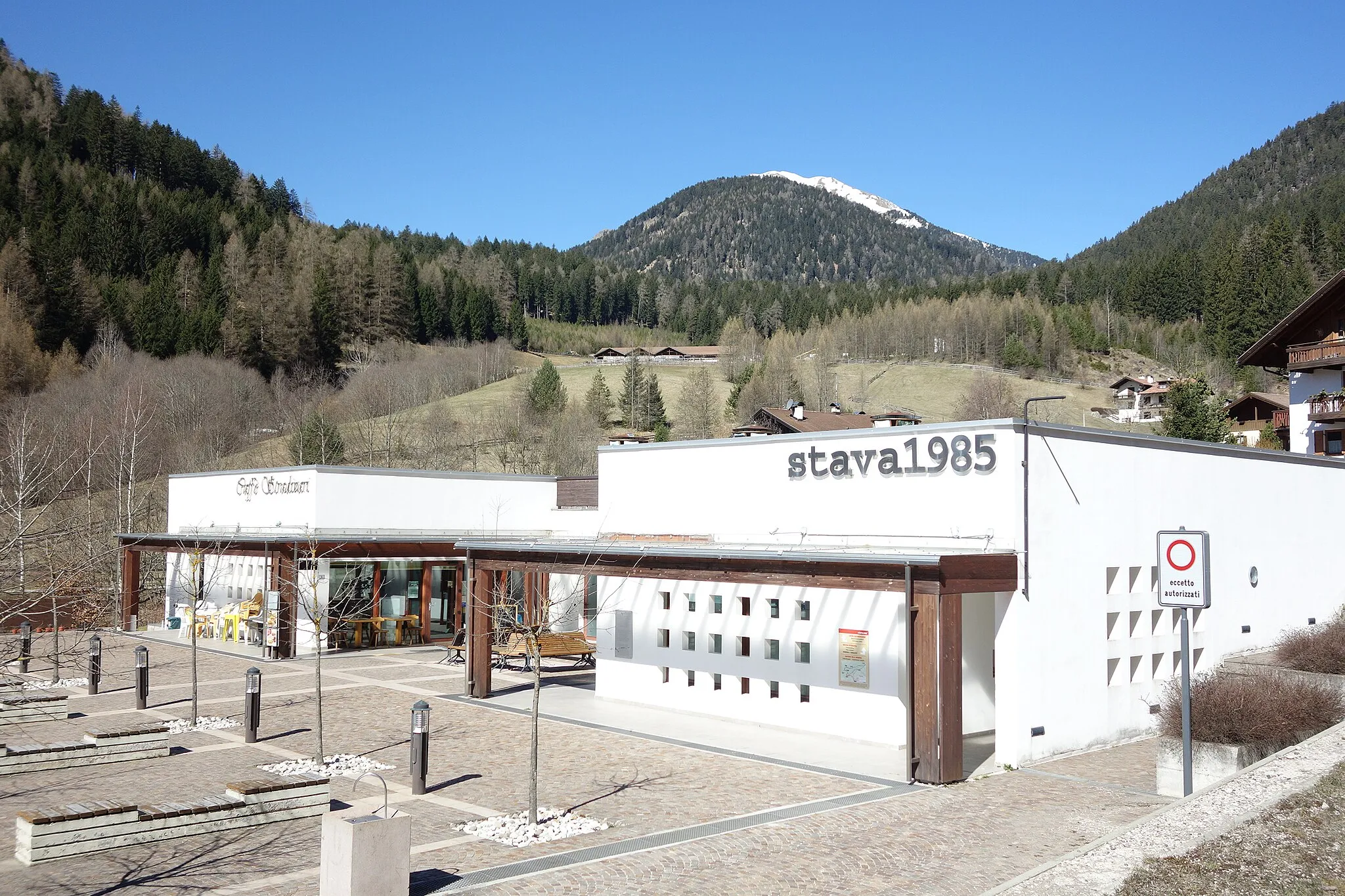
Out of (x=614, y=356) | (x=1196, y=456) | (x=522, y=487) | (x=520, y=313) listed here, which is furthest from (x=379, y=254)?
(x=1196, y=456)

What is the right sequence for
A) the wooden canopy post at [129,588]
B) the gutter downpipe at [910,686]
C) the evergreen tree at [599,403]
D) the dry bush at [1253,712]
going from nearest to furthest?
the dry bush at [1253,712]
the gutter downpipe at [910,686]
the wooden canopy post at [129,588]
the evergreen tree at [599,403]

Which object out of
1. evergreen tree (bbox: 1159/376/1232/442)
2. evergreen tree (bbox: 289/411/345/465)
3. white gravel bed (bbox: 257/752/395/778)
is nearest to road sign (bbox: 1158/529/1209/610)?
white gravel bed (bbox: 257/752/395/778)

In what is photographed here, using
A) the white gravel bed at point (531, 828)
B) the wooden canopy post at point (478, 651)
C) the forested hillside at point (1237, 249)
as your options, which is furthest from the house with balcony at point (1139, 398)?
the white gravel bed at point (531, 828)

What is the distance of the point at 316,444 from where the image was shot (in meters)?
61.0

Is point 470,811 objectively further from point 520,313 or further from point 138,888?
point 520,313

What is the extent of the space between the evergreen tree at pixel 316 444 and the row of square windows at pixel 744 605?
44.7m

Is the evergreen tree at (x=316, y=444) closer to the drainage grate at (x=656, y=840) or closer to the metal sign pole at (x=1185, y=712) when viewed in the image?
the drainage grate at (x=656, y=840)

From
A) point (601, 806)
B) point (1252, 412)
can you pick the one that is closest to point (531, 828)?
point (601, 806)

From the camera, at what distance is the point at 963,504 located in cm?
1474

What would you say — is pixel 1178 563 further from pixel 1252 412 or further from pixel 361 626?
pixel 1252 412

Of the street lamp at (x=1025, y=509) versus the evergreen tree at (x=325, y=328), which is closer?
the street lamp at (x=1025, y=509)

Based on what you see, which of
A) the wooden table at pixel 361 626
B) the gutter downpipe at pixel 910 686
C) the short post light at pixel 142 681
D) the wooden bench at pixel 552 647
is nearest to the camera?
the gutter downpipe at pixel 910 686

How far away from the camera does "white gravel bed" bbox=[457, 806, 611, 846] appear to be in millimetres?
10344

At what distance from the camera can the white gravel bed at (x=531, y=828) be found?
10.3 m
